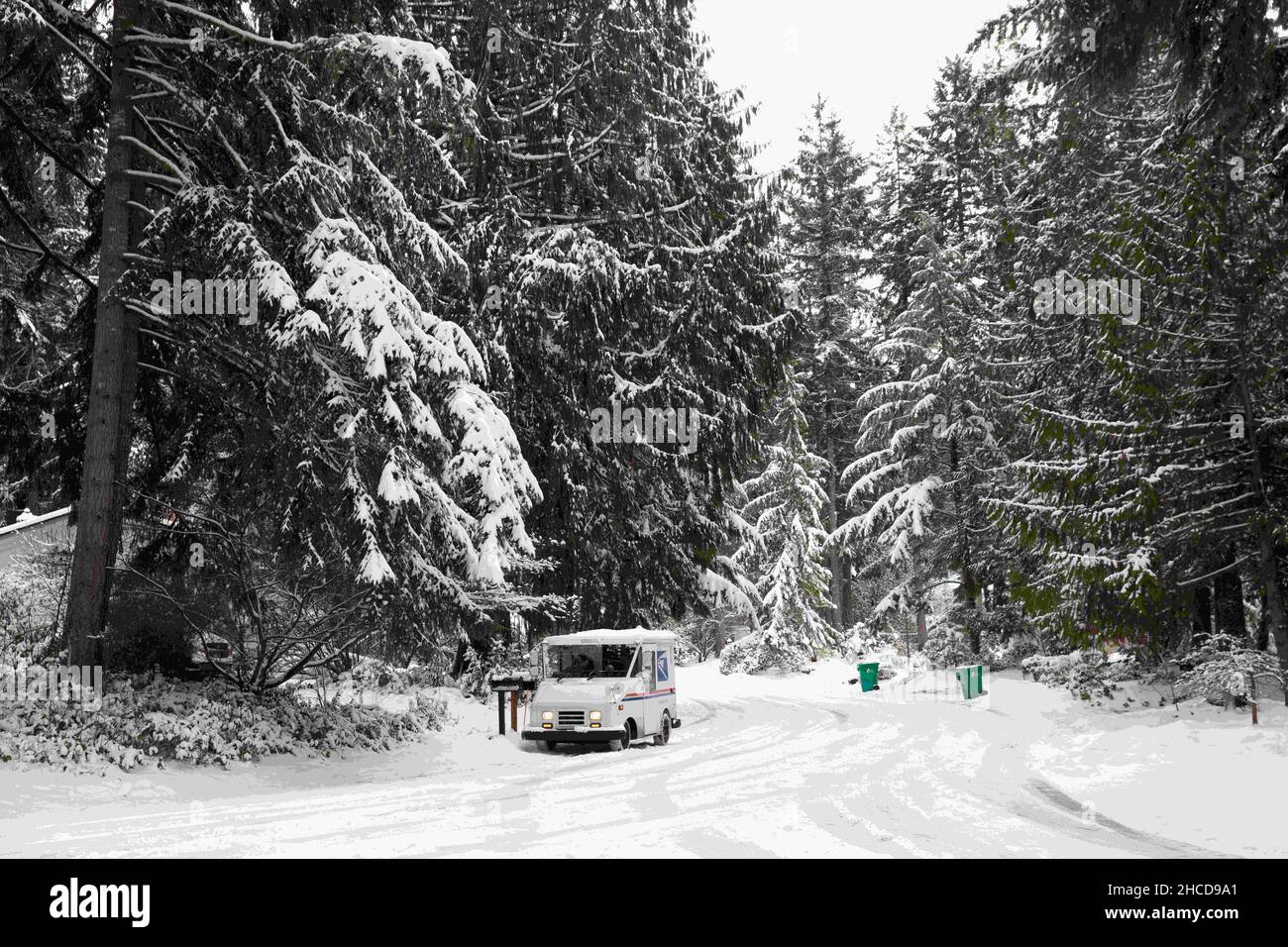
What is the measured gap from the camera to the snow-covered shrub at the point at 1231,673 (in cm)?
1335

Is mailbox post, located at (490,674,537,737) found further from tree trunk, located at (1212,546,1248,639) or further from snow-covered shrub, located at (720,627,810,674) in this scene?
snow-covered shrub, located at (720,627,810,674)

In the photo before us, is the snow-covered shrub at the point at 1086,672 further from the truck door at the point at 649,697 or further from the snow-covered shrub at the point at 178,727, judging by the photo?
the snow-covered shrub at the point at 178,727

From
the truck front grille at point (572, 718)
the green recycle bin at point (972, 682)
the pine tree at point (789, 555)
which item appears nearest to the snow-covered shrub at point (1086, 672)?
the green recycle bin at point (972, 682)

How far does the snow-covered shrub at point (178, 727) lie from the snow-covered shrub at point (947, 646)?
21.0 metres

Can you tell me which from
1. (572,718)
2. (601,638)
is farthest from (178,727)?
(601,638)

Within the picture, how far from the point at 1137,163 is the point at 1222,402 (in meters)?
4.56

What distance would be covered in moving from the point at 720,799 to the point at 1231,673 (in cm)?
784

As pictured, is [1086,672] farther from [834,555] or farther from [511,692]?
[834,555]

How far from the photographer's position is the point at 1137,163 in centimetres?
1638

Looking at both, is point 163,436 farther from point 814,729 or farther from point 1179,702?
point 1179,702

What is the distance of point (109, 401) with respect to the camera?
12211 mm

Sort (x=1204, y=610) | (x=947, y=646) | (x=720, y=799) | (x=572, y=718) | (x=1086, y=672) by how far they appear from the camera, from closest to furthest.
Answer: (x=720, y=799) → (x=572, y=718) → (x=1086, y=672) → (x=1204, y=610) → (x=947, y=646)

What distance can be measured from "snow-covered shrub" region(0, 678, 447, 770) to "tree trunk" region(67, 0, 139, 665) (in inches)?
32.4

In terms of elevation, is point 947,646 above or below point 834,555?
below
